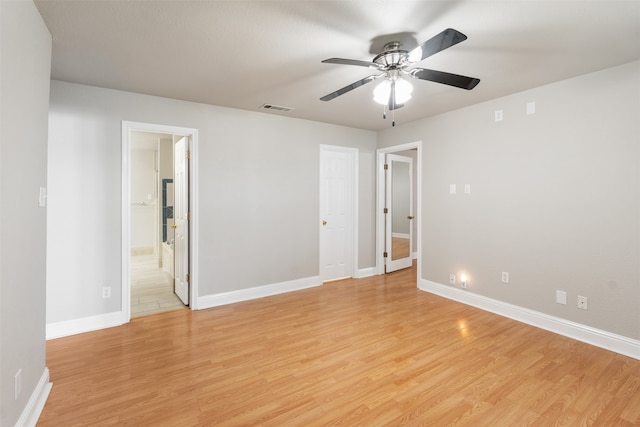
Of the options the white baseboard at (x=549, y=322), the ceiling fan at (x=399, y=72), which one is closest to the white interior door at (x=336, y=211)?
the white baseboard at (x=549, y=322)

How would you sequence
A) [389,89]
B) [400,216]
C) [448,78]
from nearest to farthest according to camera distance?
[448,78] < [389,89] < [400,216]

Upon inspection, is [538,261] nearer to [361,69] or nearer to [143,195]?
[361,69]

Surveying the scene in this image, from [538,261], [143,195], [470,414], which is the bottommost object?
[470,414]

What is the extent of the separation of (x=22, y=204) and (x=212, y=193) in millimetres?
2166

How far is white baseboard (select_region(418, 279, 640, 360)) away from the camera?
105 inches

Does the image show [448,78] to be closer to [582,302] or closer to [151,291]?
[582,302]

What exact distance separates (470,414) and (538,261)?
2107 mm

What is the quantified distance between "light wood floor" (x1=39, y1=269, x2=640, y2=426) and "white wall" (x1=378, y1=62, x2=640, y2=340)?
20.2 inches

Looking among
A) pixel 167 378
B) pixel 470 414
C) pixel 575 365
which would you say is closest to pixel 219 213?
pixel 167 378

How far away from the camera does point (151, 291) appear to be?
447 centimetres

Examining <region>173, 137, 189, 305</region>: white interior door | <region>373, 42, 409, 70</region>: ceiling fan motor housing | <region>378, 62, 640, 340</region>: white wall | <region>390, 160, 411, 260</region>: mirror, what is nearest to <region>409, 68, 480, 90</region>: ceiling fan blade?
<region>373, 42, 409, 70</region>: ceiling fan motor housing

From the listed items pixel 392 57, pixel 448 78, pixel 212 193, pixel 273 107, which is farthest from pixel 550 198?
pixel 212 193

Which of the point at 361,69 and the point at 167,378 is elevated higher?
the point at 361,69

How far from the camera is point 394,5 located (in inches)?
72.8
